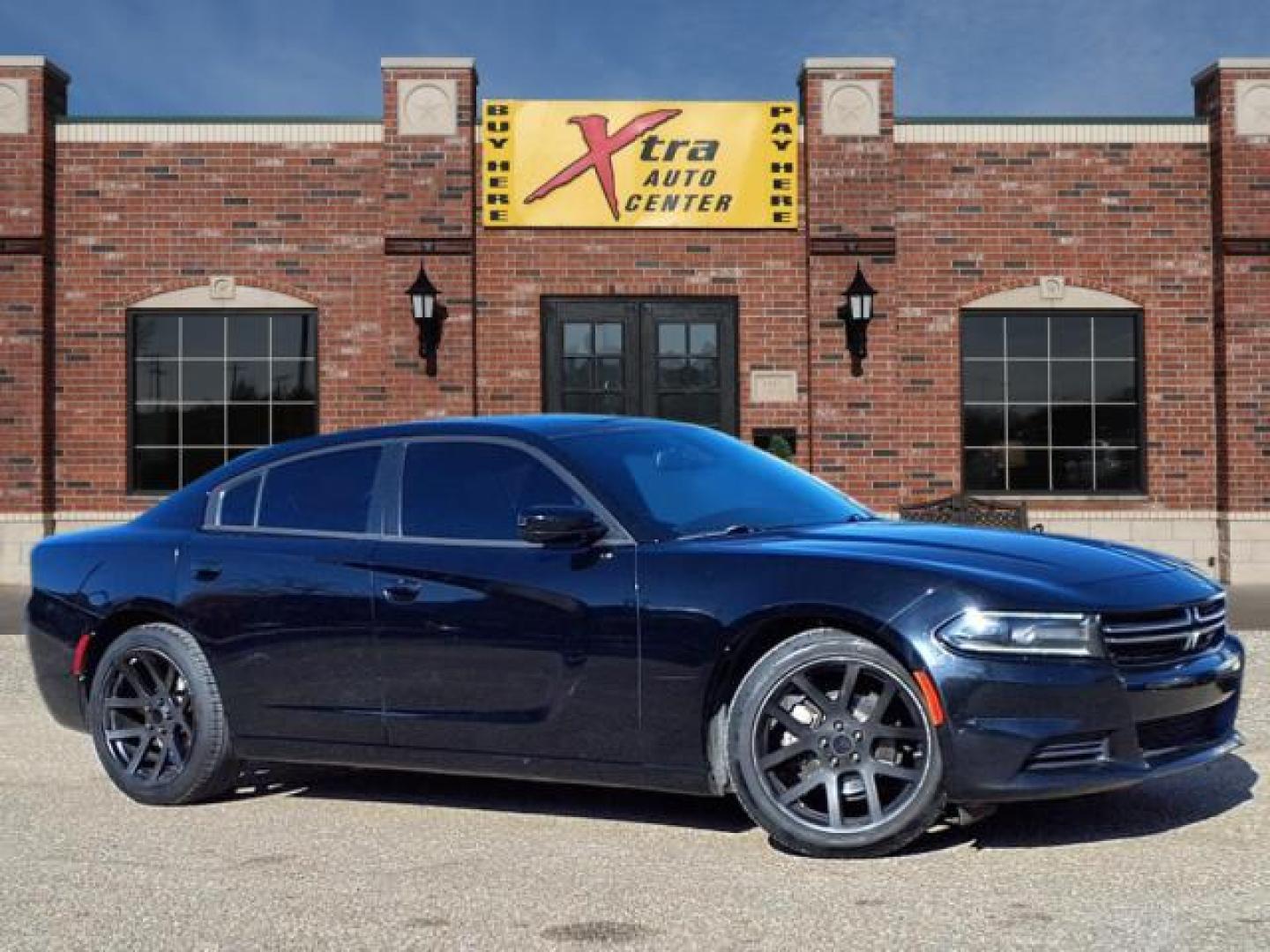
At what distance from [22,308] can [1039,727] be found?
16.5m

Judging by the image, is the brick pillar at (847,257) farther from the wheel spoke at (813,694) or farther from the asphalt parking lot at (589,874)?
the wheel spoke at (813,694)

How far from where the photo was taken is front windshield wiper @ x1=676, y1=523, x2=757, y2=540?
18.2ft

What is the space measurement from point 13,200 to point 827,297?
9395 mm

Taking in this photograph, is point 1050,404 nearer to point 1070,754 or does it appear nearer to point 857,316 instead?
point 857,316

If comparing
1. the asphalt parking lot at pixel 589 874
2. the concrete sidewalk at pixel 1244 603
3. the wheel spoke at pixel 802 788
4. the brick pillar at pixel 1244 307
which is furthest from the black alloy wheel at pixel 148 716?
the brick pillar at pixel 1244 307

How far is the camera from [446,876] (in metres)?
4.89

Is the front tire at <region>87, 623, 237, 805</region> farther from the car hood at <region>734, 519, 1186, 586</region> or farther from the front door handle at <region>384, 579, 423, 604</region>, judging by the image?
the car hood at <region>734, 519, 1186, 586</region>

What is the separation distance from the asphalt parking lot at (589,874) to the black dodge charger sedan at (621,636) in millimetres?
239

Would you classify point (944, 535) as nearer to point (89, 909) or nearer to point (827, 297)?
point (89, 909)

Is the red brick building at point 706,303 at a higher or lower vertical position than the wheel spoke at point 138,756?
higher

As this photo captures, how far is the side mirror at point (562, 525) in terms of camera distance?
5.41 m

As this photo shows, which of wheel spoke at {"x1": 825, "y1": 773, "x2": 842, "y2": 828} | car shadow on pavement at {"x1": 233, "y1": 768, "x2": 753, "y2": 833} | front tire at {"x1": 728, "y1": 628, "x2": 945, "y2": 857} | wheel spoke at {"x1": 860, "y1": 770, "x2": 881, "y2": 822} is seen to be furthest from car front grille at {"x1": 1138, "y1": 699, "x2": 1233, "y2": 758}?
car shadow on pavement at {"x1": 233, "y1": 768, "x2": 753, "y2": 833}

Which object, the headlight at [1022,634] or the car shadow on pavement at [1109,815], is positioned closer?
the headlight at [1022,634]

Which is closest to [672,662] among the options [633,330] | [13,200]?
[633,330]
